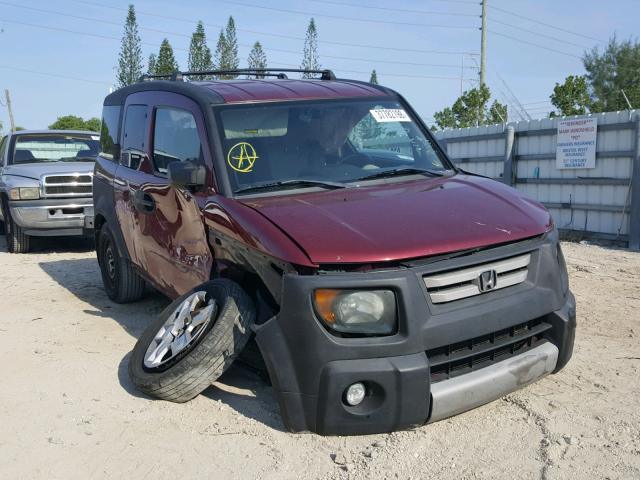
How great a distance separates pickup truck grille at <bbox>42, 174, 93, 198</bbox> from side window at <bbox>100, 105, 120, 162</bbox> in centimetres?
368

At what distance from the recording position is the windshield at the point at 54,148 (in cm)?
1126

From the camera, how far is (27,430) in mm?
3852

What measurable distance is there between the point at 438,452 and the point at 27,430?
7.40 feet

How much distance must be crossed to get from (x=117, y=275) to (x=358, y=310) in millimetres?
3917

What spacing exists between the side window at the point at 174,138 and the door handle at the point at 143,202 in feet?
0.76

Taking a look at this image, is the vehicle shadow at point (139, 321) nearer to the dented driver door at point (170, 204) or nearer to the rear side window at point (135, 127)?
the dented driver door at point (170, 204)

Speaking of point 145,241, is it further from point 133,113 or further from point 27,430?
point 27,430

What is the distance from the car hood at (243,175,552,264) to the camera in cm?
335

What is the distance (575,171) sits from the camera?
11641mm

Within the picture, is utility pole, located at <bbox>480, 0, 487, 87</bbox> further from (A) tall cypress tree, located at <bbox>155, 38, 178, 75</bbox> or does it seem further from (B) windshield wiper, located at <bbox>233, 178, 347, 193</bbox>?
(B) windshield wiper, located at <bbox>233, 178, 347, 193</bbox>

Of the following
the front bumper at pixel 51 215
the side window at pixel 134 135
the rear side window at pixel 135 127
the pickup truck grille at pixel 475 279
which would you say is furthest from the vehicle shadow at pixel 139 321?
the rear side window at pixel 135 127

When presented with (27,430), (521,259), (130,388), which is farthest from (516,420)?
(27,430)

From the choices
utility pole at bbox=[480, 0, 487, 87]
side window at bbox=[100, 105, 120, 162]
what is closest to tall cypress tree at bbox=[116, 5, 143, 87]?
utility pole at bbox=[480, 0, 487, 87]

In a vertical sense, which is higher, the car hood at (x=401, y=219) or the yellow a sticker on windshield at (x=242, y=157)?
the yellow a sticker on windshield at (x=242, y=157)
